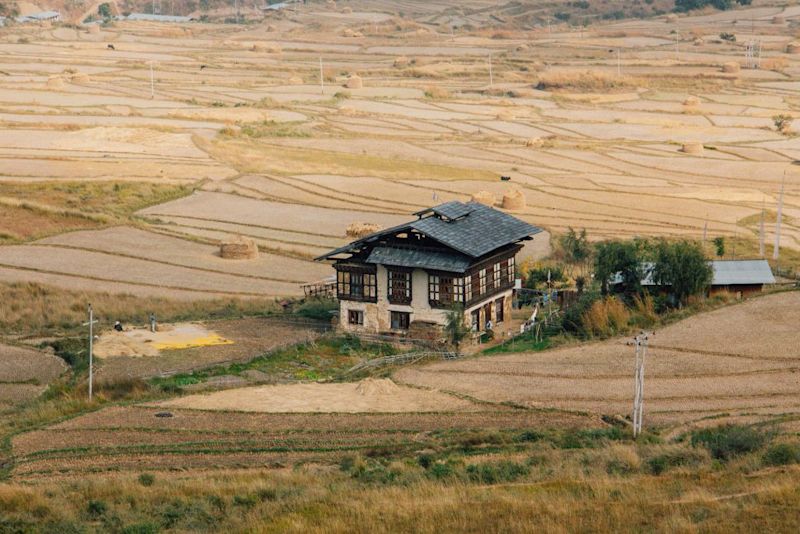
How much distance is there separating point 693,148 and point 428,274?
4936 cm

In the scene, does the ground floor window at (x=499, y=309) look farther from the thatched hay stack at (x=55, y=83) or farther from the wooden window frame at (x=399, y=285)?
the thatched hay stack at (x=55, y=83)

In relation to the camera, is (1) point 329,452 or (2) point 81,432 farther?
(2) point 81,432

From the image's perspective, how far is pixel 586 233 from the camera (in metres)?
61.8

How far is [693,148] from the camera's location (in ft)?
297

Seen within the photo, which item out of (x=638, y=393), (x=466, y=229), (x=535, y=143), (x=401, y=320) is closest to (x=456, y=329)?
(x=401, y=320)

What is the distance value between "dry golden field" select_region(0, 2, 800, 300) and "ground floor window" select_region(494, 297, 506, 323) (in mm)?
8963

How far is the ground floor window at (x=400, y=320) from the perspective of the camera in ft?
149

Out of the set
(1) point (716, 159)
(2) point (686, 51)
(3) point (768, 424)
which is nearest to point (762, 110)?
(1) point (716, 159)

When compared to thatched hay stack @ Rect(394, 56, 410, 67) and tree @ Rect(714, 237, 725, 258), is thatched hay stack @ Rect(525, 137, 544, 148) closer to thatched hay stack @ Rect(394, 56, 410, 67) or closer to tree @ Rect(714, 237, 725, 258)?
tree @ Rect(714, 237, 725, 258)

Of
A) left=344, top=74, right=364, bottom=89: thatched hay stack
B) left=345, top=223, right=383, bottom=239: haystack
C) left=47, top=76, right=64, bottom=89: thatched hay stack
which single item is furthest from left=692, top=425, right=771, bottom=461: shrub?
left=344, top=74, right=364, bottom=89: thatched hay stack

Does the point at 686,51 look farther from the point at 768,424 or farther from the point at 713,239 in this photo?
the point at 768,424

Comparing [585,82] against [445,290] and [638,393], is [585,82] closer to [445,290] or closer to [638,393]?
[445,290]

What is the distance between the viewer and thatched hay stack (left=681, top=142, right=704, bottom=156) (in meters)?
90.4

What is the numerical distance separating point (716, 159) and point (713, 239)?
1114 inches
